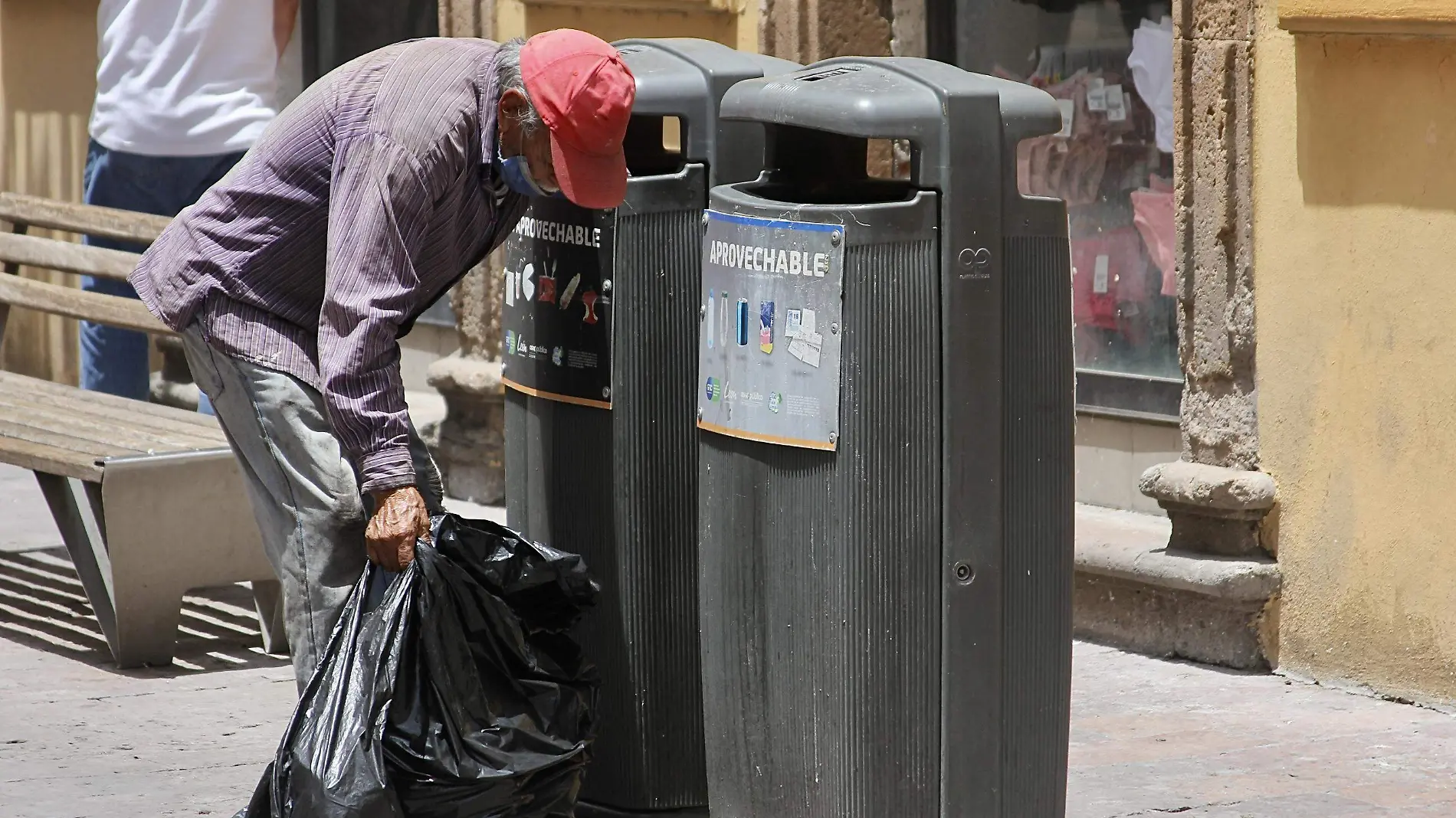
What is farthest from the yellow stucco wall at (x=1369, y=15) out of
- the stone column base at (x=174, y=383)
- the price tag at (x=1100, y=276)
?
the stone column base at (x=174, y=383)

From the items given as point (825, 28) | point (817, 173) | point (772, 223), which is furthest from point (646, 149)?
point (825, 28)

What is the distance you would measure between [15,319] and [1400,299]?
21.4ft

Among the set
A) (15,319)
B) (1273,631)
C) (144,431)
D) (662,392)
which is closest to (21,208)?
(144,431)

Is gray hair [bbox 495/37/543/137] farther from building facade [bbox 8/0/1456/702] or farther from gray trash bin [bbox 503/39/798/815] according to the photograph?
building facade [bbox 8/0/1456/702]

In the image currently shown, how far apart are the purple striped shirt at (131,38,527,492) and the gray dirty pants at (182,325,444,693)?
46 mm

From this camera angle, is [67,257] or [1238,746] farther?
[67,257]

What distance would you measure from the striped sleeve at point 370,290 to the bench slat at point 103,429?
196cm

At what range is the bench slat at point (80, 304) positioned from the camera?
5.88 metres

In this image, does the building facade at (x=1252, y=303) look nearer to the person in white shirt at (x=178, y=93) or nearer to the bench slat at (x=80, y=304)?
the person in white shirt at (x=178, y=93)

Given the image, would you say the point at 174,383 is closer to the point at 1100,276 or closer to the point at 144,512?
the point at 144,512

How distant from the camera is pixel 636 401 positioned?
3.97 metres

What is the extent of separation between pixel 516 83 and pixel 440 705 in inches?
41.1

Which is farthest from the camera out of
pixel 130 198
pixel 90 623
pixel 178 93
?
pixel 130 198

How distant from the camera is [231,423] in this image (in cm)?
389
